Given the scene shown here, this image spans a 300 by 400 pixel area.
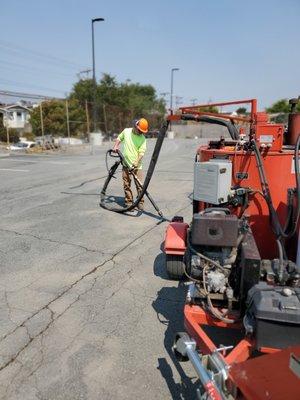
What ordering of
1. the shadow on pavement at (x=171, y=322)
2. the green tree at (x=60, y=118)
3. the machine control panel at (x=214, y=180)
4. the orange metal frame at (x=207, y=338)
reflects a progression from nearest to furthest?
the orange metal frame at (x=207, y=338) < the shadow on pavement at (x=171, y=322) < the machine control panel at (x=214, y=180) < the green tree at (x=60, y=118)

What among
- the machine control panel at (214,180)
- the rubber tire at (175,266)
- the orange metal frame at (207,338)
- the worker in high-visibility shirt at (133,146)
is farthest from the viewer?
the worker in high-visibility shirt at (133,146)

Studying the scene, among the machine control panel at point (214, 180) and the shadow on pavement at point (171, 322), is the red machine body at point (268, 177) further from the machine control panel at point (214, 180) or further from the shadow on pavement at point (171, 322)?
the shadow on pavement at point (171, 322)

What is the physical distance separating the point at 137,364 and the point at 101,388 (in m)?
0.36

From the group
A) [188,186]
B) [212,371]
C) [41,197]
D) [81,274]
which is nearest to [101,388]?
[212,371]

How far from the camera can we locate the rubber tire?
429cm

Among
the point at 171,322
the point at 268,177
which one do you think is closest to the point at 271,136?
the point at 268,177

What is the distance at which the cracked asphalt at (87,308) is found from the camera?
114 inches

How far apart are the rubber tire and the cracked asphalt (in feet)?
0.43

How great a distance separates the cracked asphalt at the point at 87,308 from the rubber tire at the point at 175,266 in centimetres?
13

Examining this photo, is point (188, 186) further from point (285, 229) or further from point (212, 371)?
point (212, 371)

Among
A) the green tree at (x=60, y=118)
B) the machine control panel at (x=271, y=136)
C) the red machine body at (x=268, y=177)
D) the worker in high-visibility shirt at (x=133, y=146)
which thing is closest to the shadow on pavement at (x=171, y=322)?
the red machine body at (x=268, y=177)

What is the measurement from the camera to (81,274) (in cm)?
478

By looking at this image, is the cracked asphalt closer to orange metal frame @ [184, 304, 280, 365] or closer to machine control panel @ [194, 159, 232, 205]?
orange metal frame @ [184, 304, 280, 365]

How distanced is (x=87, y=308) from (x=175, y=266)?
3.34 ft
